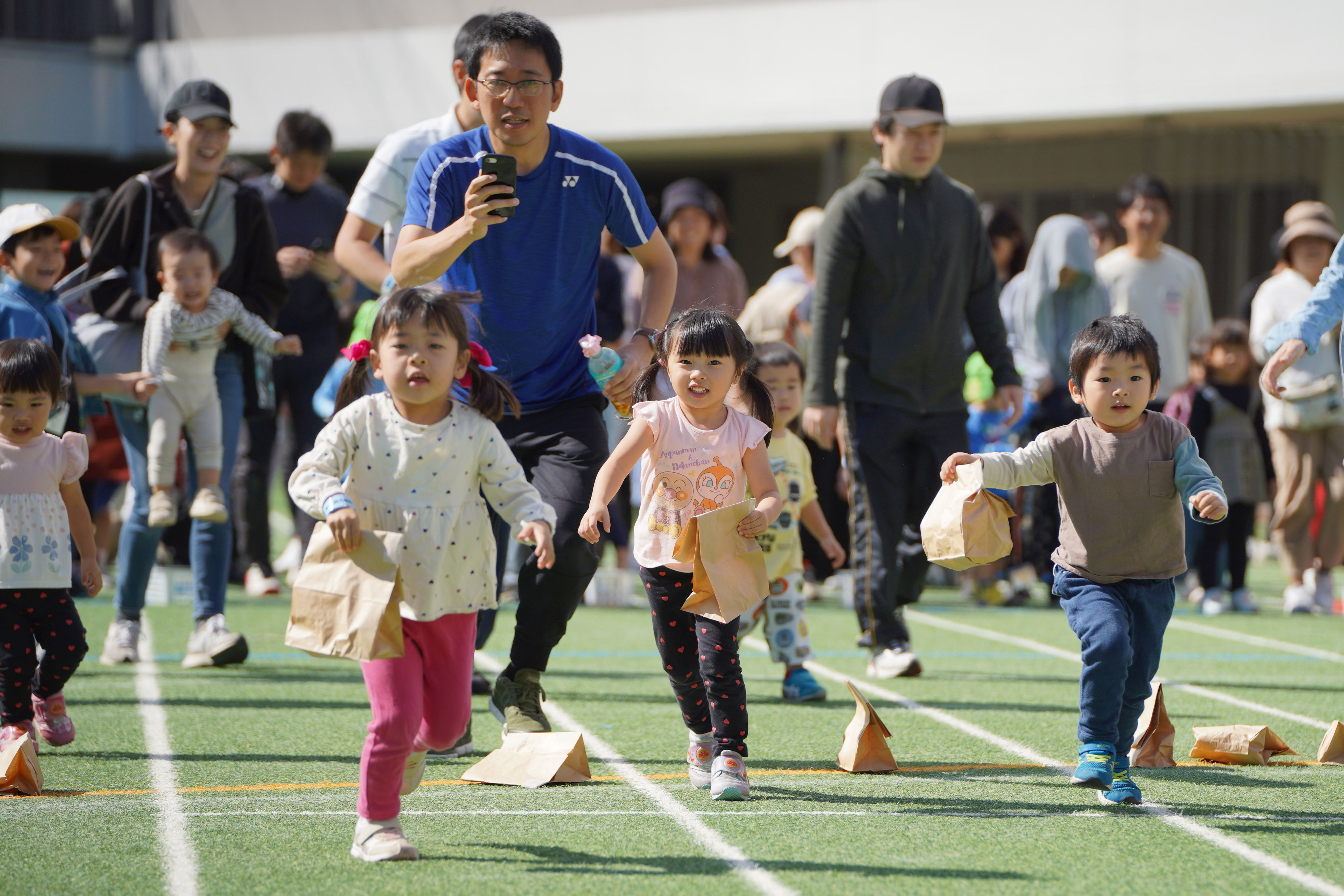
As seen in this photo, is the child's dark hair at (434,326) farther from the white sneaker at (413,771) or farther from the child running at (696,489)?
the white sneaker at (413,771)

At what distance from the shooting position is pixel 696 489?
15.4 feet

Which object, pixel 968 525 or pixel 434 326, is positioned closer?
pixel 434 326

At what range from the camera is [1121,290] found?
10398 millimetres

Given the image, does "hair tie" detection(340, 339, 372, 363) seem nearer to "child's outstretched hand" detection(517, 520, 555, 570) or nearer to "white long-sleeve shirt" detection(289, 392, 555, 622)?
"white long-sleeve shirt" detection(289, 392, 555, 622)

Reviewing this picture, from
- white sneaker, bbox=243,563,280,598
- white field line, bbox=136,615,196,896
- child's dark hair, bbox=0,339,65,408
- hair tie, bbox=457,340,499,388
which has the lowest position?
white sneaker, bbox=243,563,280,598

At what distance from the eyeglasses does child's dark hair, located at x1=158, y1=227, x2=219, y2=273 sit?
2.67m

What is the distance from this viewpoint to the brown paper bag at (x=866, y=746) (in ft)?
16.1

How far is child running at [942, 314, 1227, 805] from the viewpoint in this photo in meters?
4.41

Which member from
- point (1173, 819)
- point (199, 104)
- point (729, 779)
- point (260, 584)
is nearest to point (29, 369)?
point (199, 104)

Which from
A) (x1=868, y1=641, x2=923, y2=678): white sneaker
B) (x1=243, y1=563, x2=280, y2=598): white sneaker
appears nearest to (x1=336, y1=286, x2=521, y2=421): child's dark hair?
(x1=868, y1=641, x2=923, y2=678): white sneaker

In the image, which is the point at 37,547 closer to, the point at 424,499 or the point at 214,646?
the point at 424,499

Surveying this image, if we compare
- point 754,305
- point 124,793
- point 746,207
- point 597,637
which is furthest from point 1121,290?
point 746,207

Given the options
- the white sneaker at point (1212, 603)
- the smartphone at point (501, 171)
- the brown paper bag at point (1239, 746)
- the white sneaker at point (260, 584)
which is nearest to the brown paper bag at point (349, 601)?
the smartphone at point (501, 171)

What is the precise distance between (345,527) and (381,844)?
78cm
